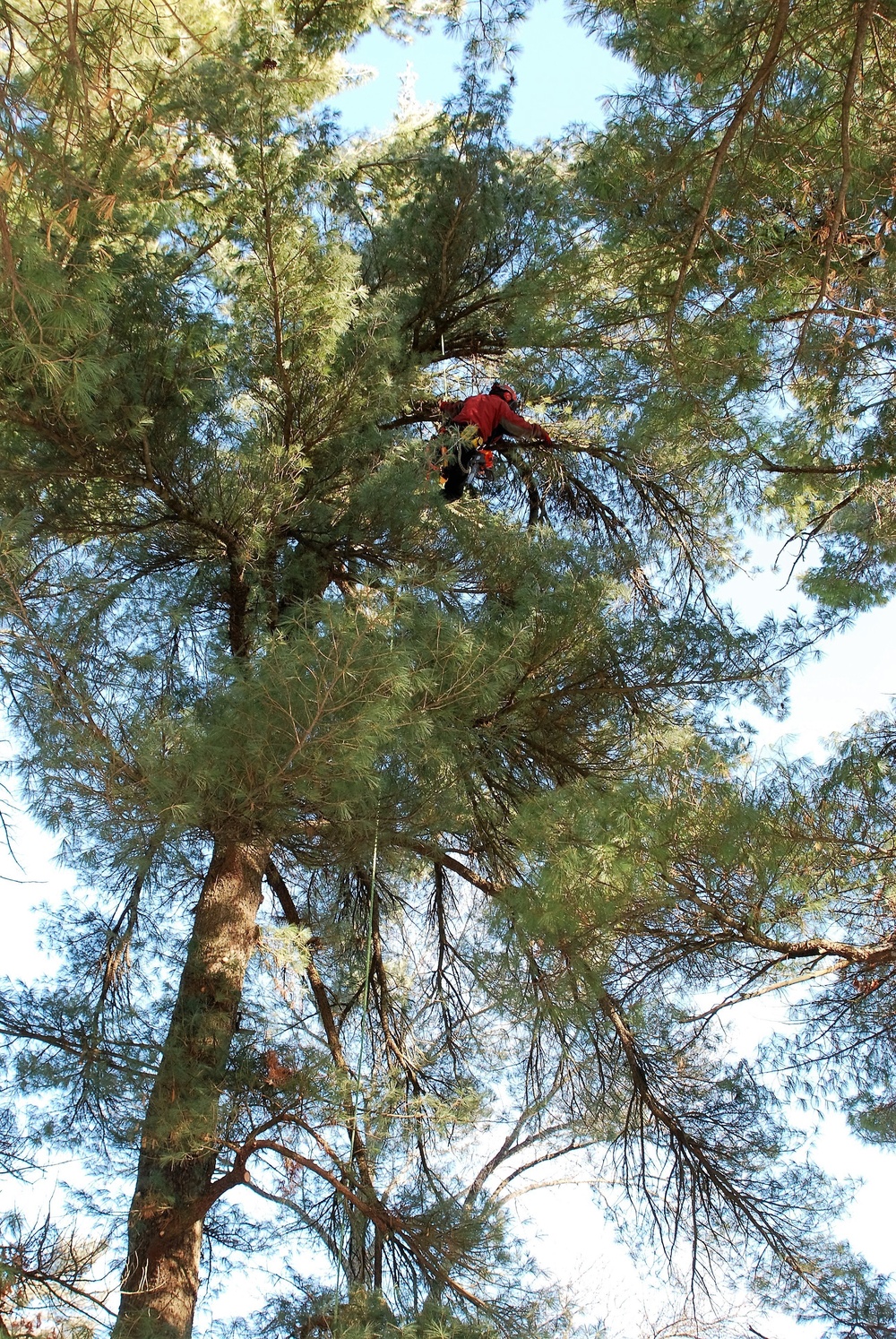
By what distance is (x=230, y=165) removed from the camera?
5859mm

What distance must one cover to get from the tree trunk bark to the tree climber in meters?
2.14

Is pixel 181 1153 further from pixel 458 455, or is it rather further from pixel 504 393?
pixel 504 393

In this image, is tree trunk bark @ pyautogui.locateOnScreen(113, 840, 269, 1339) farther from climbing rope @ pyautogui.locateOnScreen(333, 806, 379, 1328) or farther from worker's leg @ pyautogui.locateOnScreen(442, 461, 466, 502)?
worker's leg @ pyautogui.locateOnScreen(442, 461, 466, 502)

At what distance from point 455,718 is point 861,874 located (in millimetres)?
1710

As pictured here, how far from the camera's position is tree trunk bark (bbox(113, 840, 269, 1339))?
4129mm

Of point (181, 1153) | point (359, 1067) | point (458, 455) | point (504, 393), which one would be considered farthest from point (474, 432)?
point (181, 1153)

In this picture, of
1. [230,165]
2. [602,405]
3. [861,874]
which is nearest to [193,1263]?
[861,874]

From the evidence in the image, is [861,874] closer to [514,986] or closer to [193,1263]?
[514,986]

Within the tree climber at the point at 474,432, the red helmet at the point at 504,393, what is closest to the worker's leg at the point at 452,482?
the tree climber at the point at 474,432

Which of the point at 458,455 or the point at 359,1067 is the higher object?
the point at 458,455

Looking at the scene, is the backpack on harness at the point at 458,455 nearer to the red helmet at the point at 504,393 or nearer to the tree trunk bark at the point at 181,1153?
the red helmet at the point at 504,393

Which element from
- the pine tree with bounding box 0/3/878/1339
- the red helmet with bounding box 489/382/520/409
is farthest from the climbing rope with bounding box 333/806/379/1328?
the red helmet with bounding box 489/382/520/409

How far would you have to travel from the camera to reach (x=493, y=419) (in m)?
5.87

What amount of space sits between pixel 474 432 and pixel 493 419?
47 cm
